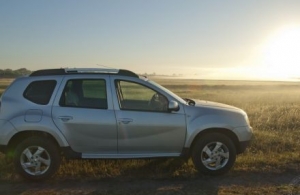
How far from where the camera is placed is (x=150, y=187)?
5562mm

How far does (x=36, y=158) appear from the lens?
229 inches

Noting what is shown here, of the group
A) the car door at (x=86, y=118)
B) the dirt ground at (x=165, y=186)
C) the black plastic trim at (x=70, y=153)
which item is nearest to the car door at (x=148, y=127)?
the car door at (x=86, y=118)

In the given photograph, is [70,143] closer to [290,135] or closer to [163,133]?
[163,133]

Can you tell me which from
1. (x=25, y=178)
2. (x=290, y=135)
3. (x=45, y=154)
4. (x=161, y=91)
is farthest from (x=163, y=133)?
(x=290, y=135)

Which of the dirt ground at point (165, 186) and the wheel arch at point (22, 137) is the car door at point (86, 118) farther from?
the dirt ground at point (165, 186)

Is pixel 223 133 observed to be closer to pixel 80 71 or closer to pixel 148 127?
pixel 148 127

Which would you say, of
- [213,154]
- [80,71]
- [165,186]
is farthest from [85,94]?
[213,154]

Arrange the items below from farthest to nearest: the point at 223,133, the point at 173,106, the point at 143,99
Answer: the point at 143,99 → the point at 223,133 → the point at 173,106

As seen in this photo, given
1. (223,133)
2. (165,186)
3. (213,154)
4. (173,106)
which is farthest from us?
(223,133)

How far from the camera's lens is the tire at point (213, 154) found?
19.9 ft

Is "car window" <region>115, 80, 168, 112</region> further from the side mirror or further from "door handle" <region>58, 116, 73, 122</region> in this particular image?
"door handle" <region>58, 116, 73, 122</region>

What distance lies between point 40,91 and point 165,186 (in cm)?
261

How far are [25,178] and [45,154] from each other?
51 centimetres

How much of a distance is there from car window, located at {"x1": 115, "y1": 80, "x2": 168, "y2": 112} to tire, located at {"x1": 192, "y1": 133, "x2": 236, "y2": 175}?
91cm
